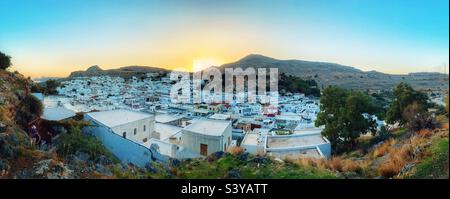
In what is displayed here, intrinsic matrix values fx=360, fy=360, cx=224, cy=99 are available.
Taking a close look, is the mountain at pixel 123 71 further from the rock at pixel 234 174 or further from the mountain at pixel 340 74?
the rock at pixel 234 174

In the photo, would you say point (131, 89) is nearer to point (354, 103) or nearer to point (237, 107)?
point (237, 107)

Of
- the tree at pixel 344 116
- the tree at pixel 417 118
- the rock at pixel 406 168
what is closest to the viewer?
the rock at pixel 406 168

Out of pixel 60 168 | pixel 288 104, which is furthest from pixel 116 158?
pixel 288 104

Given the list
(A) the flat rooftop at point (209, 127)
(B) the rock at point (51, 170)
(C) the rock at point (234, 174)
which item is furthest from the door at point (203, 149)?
(B) the rock at point (51, 170)

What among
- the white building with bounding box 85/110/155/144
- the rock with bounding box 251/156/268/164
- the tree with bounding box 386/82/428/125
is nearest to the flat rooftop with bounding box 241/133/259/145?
the rock with bounding box 251/156/268/164

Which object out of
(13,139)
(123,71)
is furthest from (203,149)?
(13,139)
